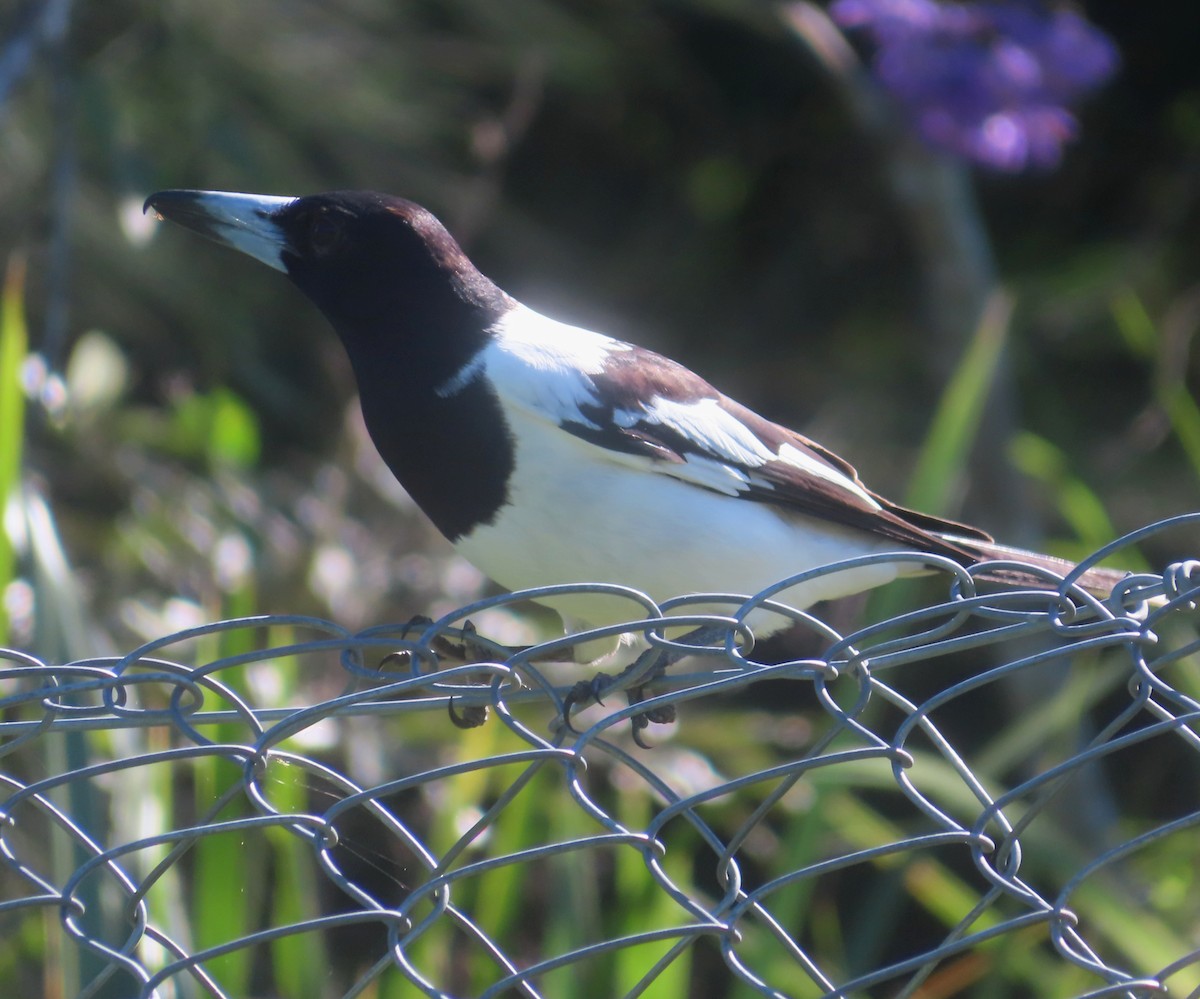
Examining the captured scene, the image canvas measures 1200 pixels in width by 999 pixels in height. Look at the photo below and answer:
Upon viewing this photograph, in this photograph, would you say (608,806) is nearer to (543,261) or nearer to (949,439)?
(949,439)

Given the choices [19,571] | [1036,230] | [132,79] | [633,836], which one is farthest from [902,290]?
[633,836]

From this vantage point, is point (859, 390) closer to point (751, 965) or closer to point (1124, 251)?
point (1124, 251)

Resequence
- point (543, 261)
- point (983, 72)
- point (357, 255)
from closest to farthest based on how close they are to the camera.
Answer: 1. point (357, 255)
2. point (983, 72)
3. point (543, 261)

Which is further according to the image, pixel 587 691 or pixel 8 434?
pixel 8 434

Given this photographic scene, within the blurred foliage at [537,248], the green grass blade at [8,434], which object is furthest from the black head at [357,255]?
the blurred foliage at [537,248]

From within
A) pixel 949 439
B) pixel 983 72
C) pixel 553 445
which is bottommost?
pixel 949 439

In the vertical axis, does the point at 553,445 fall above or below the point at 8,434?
below

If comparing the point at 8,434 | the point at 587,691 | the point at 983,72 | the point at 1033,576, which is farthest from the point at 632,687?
the point at 983,72
